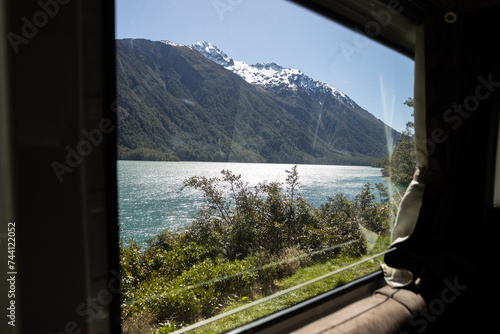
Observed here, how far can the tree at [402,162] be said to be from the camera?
194 centimetres

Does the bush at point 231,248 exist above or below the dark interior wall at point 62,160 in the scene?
below

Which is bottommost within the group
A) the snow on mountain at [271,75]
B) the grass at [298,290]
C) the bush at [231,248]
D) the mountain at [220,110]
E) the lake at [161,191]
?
the grass at [298,290]

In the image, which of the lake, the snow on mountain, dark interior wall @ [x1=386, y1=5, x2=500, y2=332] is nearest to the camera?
the lake

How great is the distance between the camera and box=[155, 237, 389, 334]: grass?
3.41ft

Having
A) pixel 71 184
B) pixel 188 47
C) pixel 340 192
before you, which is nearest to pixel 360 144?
pixel 340 192

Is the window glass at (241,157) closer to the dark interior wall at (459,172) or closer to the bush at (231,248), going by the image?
the bush at (231,248)

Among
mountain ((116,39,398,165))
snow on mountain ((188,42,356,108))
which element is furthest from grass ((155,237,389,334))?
snow on mountain ((188,42,356,108))

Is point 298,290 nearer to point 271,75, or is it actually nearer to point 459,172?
point 271,75

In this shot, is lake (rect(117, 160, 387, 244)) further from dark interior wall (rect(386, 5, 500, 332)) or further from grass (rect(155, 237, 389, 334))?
dark interior wall (rect(386, 5, 500, 332))

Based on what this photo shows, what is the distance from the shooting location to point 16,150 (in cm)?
51

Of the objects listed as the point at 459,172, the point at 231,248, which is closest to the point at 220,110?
the point at 231,248

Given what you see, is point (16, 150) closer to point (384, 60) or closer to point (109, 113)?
point (109, 113)

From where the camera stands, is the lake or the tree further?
the tree

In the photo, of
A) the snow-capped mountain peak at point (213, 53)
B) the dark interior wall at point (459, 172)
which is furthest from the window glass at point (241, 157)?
the dark interior wall at point (459, 172)
